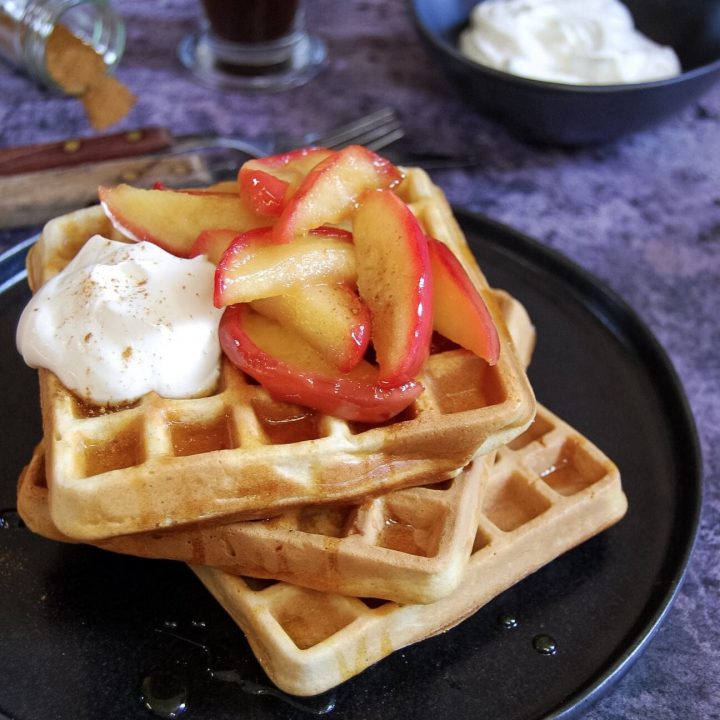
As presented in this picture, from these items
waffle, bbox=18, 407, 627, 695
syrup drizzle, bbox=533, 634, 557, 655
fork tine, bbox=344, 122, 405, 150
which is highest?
waffle, bbox=18, 407, 627, 695

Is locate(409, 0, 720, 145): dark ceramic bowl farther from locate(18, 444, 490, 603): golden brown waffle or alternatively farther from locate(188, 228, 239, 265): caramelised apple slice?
locate(18, 444, 490, 603): golden brown waffle

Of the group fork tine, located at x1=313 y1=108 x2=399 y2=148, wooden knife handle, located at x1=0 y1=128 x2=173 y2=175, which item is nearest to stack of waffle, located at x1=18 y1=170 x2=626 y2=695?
wooden knife handle, located at x1=0 y1=128 x2=173 y2=175

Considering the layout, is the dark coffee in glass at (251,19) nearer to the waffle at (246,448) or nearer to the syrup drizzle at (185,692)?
the waffle at (246,448)

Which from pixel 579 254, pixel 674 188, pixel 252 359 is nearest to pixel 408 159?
pixel 579 254

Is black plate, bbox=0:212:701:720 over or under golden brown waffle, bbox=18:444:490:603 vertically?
under

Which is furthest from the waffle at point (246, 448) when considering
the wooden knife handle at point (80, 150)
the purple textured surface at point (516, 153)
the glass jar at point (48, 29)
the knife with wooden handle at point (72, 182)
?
the glass jar at point (48, 29)
